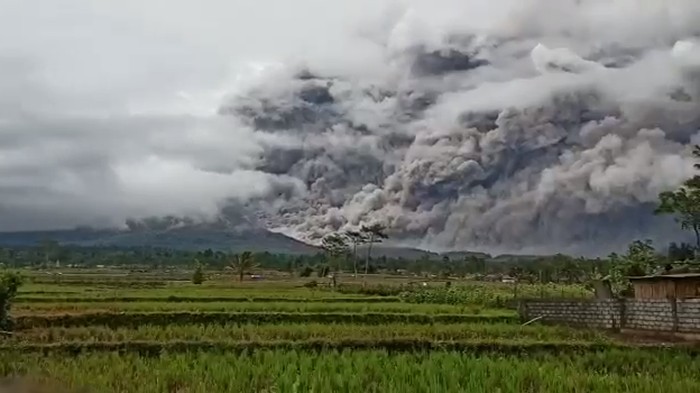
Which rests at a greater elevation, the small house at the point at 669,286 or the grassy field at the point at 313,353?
the small house at the point at 669,286

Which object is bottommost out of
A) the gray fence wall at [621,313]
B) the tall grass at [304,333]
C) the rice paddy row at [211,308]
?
the tall grass at [304,333]

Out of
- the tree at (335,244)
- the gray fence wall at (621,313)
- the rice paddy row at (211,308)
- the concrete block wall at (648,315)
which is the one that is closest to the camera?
the gray fence wall at (621,313)

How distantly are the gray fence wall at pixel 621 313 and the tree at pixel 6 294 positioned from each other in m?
14.9

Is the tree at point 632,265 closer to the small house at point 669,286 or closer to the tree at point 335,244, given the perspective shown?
the small house at point 669,286

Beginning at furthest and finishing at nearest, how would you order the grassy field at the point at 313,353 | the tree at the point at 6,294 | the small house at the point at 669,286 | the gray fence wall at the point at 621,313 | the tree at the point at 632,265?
the tree at the point at 632,265 → the small house at the point at 669,286 → the gray fence wall at the point at 621,313 → the tree at the point at 6,294 → the grassy field at the point at 313,353

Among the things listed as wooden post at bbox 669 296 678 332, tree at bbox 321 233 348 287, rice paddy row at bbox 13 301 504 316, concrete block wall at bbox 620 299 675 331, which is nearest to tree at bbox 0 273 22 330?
rice paddy row at bbox 13 301 504 316

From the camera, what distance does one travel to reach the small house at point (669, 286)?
2361 centimetres

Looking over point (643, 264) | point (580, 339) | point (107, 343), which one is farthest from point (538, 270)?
point (107, 343)

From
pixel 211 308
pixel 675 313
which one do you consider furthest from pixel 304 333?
pixel 675 313

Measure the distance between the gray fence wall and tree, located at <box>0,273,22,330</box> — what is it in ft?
48.9

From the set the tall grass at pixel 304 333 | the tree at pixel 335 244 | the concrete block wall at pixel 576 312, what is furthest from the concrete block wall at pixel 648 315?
the tree at pixel 335 244

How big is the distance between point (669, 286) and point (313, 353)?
47.6ft

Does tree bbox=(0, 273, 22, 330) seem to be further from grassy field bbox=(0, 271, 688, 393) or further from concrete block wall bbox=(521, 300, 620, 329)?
concrete block wall bbox=(521, 300, 620, 329)

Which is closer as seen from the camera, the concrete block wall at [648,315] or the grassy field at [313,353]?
the grassy field at [313,353]
